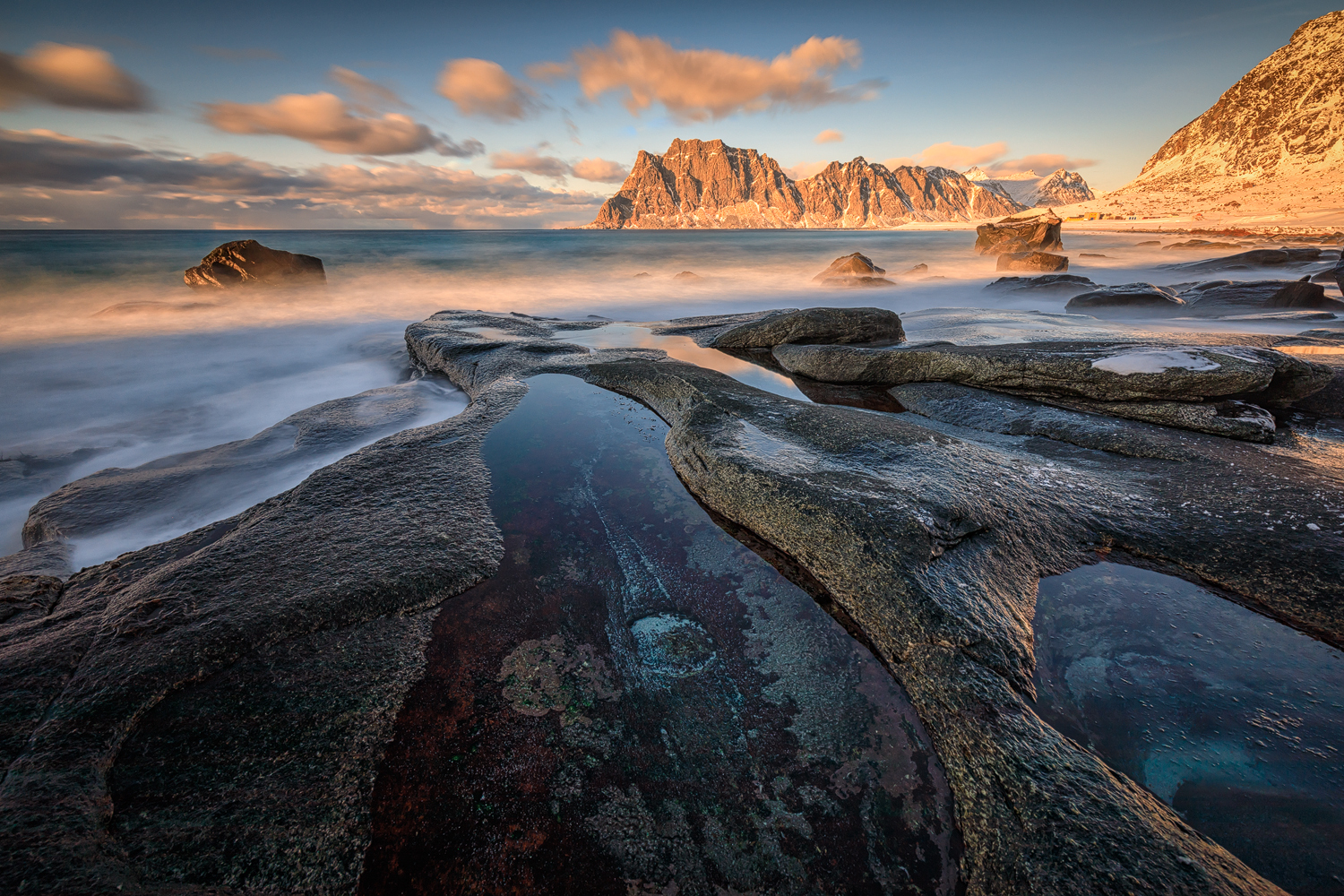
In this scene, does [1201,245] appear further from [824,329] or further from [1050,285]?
[824,329]

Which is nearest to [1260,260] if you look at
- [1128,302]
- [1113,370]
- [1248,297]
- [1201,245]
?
[1248,297]

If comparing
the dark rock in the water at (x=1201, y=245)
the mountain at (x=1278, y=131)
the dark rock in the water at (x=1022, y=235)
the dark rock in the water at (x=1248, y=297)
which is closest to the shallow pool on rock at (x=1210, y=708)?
the dark rock in the water at (x=1248, y=297)

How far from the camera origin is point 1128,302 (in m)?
14.2

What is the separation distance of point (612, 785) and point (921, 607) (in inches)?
68.8

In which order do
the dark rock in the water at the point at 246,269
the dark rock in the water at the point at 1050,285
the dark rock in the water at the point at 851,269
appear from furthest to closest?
the dark rock in the water at the point at 851,269 < the dark rock in the water at the point at 246,269 < the dark rock in the water at the point at 1050,285

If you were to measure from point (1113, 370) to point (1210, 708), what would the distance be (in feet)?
13.3

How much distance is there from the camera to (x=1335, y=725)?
2182 mm

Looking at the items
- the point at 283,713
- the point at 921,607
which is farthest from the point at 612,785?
the point at 921,607

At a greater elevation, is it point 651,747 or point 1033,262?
point 1033,262

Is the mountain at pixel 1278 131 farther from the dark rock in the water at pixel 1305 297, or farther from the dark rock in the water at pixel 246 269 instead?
the dark rock in the water at pixel 246 269

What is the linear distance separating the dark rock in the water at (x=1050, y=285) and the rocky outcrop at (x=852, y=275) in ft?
17.3

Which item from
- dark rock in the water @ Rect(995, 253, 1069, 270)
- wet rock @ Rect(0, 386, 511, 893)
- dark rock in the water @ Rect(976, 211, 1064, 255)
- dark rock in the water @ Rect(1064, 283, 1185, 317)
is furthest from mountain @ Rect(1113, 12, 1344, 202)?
wet rock @ Rect(0, 386, 511, 893)

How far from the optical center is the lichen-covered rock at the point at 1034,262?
26778 mm

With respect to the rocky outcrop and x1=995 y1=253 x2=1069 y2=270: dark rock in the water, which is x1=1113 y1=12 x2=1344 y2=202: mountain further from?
the rocky outcrop
